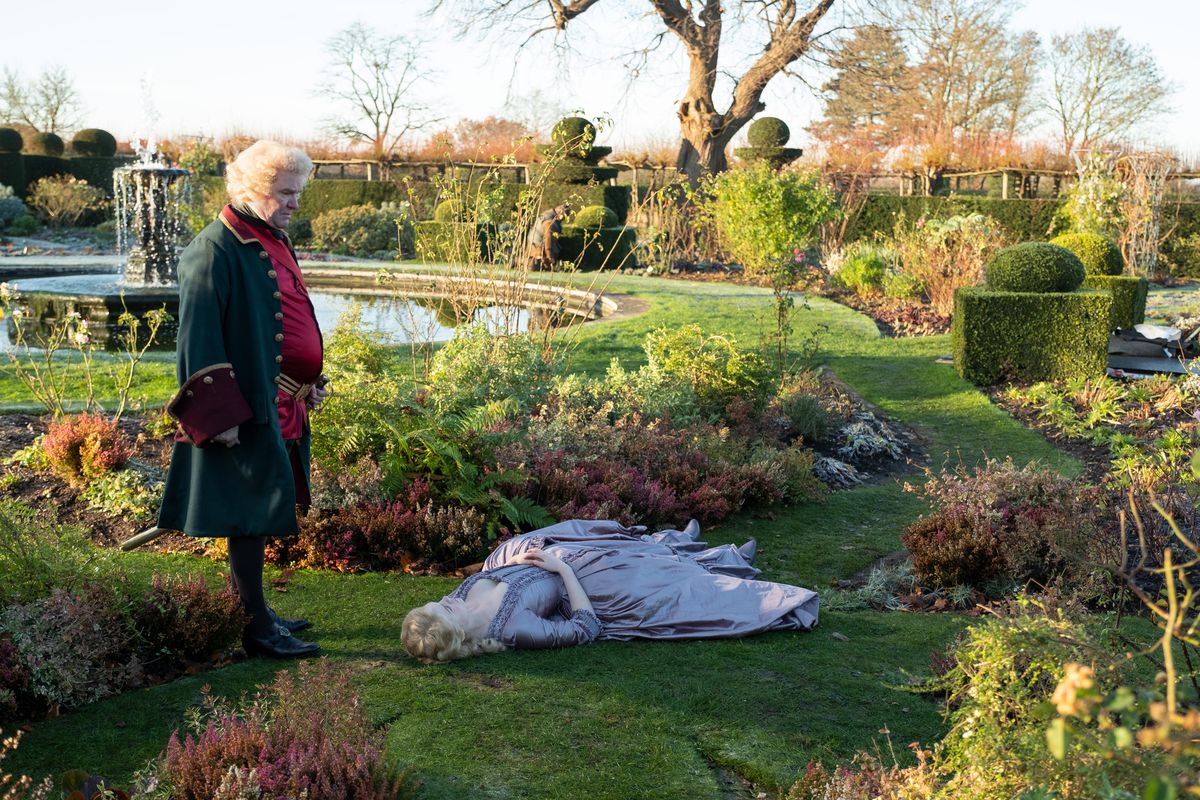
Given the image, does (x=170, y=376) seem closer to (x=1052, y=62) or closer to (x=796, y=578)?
(x=796, y=578)

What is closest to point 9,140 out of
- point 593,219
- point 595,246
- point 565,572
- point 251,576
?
point 593,219

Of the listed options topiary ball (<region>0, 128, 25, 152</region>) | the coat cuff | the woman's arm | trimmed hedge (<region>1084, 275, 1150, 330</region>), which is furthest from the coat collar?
topiary ball (<region>0, 128, 25, 152</region>)

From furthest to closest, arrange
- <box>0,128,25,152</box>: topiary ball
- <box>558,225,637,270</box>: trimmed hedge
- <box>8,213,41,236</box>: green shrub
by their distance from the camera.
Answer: <box>0,128,25,152</box>: topiary ball → <box>8,213,41,236</box>: green shrub → <box>558,225,637,270</box>: trimmed hedge

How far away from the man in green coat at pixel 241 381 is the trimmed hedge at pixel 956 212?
17724 millimetres

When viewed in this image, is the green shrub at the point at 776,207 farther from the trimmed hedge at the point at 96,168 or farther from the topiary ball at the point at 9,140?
the topiary ball at the point at 9,140

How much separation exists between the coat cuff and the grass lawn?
87cm

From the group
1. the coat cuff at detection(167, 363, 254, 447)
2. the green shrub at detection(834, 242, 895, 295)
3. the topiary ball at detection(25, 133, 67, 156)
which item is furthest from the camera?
the topiary ball at detection(25, 133, 67, 156)

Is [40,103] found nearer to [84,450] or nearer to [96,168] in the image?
[96,168]

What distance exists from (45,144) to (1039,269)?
27.9 meters

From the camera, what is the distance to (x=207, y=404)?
11.4 feet

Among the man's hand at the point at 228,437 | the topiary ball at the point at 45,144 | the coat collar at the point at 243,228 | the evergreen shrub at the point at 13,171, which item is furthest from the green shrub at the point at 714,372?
the topiary ball at the point at 45,144

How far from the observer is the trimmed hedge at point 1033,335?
9.79 meters

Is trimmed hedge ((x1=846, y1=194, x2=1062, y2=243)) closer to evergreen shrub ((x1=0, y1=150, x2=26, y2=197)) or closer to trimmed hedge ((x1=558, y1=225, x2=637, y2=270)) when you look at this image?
trimmed hedge ((x1=558, y1=225, x2=637, y2=270))

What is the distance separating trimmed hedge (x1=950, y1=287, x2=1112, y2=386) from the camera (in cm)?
979
